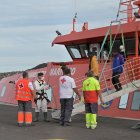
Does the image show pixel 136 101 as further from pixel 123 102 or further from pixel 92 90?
pixel 92 90

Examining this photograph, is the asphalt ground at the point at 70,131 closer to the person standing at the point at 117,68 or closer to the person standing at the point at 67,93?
the person standing at the point at 67,93

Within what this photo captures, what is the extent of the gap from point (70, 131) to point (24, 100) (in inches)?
82.9

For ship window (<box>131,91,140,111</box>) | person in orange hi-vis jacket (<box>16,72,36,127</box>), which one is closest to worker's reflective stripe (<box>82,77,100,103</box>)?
person in orange hi-vis jacket (<box>16,72,36,127</box>)

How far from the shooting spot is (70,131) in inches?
460

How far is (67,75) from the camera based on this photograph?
12945 mm

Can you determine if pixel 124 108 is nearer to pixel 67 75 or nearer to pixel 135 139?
pixel 67 75

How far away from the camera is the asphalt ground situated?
34.8 ft

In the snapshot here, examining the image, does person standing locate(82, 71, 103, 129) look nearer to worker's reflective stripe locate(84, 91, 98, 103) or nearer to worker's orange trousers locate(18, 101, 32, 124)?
worker's reflective stripe locate(84, 91, 98, 103)

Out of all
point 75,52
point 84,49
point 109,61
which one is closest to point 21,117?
point 109,61

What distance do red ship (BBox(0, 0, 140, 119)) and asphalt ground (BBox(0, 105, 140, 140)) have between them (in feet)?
2.84

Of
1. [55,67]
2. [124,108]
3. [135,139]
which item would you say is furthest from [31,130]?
[55,67]

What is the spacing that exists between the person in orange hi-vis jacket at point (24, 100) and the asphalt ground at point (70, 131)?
30 cm

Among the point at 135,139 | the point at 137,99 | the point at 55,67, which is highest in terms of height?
the point at 55,67

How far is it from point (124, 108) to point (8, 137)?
5990mm
